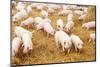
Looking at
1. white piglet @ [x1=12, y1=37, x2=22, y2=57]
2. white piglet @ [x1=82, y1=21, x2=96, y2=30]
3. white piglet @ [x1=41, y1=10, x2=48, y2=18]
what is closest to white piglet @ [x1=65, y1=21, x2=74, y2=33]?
white piglet @ [x1=82, y1=21, x2=96, y2=30]

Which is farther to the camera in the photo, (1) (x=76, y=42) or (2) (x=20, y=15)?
(1) (x=76, y=42)

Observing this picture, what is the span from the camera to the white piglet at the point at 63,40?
250 cm

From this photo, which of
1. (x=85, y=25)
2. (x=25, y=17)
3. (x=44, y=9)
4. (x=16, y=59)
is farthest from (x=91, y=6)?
(x=16, y=59)

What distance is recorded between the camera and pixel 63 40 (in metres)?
2.52

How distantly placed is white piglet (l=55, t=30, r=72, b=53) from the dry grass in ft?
0.18

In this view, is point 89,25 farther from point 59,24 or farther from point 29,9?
point 29,9

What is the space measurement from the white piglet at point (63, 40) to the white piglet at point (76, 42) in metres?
0.06

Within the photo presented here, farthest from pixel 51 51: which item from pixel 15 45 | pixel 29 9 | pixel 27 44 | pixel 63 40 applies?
pixel 29 9

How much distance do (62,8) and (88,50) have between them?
2.20 ft

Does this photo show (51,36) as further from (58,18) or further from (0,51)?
(0,51)

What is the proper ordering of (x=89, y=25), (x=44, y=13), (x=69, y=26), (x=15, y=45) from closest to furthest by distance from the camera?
1. (x=15, y=45)
2. (x=44, y=13)
3. (x=69, y=26)
4. (x=89, y=25)

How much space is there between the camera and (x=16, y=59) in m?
2.30

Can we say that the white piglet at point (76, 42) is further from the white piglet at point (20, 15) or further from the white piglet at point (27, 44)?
the white piglet at point (20, 15)

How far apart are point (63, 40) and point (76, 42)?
0.19m
